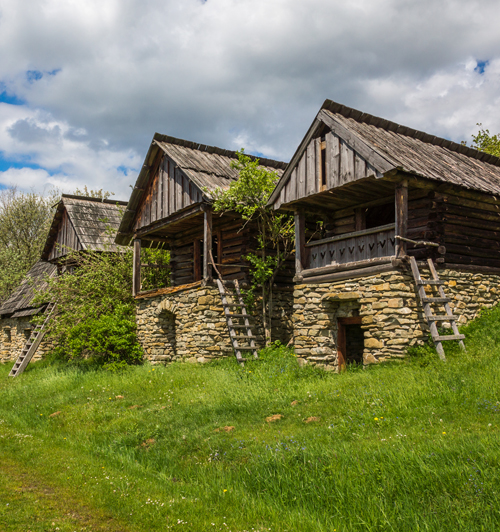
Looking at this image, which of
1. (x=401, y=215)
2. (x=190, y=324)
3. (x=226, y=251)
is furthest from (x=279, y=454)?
(x=226, y=251)

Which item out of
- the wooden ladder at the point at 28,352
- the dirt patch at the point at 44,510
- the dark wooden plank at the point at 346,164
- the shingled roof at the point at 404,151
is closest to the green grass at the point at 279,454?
the dirt patch at the point at 44,510

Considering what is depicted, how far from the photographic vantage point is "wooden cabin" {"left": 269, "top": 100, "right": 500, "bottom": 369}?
10.8 metres

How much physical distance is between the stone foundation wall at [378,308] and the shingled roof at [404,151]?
2223 mm

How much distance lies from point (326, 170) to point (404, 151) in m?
1.93

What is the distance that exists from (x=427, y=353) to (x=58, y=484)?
22.8 feet

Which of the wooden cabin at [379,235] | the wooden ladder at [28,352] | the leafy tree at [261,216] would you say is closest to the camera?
the wooden cabin at [379,235]

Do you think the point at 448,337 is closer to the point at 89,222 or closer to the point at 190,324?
the point at 190,324

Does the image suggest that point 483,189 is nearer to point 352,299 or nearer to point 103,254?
point 352,299

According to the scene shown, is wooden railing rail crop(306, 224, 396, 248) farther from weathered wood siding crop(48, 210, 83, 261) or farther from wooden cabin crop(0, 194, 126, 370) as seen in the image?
weathered wood siding crop(48, 210, 83, 261)

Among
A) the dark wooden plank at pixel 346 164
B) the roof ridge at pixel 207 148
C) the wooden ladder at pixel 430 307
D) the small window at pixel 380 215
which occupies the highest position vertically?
the roof ridge at pixel 207 148

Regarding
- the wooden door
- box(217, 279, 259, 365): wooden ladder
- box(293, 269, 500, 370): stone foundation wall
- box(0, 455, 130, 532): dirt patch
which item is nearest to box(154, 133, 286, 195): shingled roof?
box(217, 279, 259, 365): wooden ladder

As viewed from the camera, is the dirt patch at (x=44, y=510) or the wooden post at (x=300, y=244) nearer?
the dirt patch at (x=44, y=510)

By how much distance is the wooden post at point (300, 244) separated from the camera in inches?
523

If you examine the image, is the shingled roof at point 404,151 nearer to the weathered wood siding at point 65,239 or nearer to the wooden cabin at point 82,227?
the wooden cabin at point 82,227
